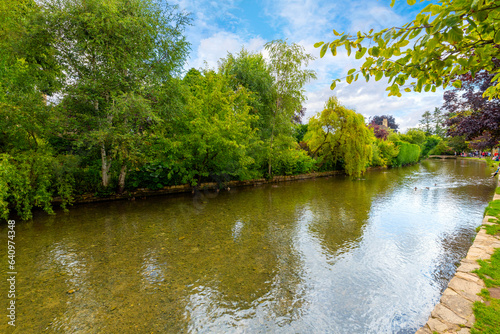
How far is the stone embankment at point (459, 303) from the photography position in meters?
2.21

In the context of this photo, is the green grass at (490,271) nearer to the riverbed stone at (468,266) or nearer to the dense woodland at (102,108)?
the riverbed stone at (468,266)

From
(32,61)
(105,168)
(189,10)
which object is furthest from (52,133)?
(189,10)

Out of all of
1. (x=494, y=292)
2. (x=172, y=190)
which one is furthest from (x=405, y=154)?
(x=494, y=292)

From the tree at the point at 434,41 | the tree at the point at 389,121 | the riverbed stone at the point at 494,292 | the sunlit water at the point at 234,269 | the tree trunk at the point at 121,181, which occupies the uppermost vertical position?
the tree at the point at 389,121

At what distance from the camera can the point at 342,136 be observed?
54.9 feet

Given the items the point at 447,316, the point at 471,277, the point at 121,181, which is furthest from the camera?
the point at 121,181

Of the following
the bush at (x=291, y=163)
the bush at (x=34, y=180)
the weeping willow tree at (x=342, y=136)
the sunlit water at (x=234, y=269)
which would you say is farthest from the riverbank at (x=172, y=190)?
the weeping willow tree at (x=342, y=136)

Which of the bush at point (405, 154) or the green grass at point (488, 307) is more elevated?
the bush at point (405, 154)

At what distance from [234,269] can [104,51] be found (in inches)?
323

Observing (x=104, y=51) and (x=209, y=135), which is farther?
(x=209, y=135)

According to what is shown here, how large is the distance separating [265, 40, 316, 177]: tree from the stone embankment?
1108cm

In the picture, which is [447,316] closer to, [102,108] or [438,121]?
[102,108]

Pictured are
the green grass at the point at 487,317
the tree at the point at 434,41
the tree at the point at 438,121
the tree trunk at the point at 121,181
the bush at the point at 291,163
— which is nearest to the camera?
the tree at the point at 434,41

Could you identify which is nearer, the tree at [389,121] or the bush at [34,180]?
the bush at [34,180]
